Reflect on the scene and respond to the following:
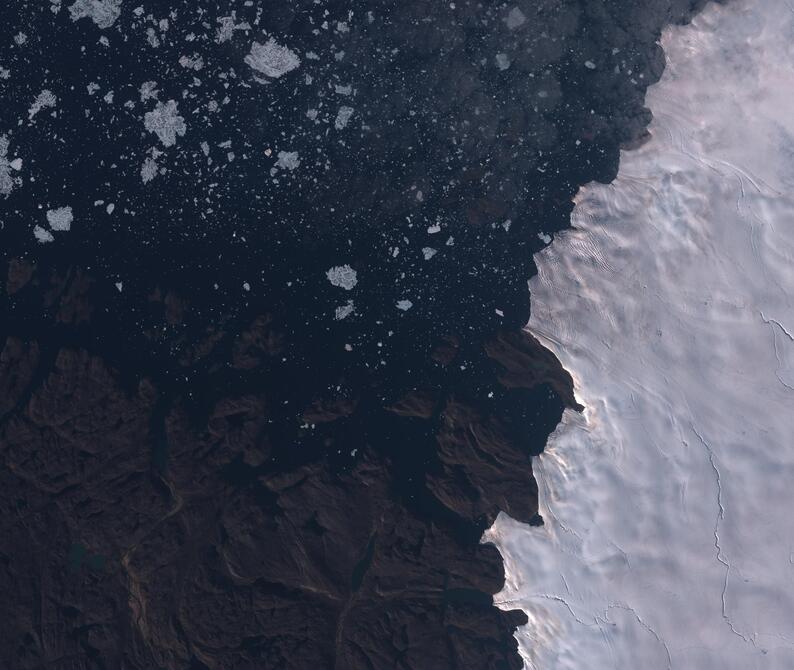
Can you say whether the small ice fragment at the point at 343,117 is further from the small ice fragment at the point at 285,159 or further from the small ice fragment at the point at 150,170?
the small ice fragment at the point at 150,170

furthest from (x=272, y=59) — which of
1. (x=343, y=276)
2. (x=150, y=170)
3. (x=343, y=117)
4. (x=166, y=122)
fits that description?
(x=343, y=276)

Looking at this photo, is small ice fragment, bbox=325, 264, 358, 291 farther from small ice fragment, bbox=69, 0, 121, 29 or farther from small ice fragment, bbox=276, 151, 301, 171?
small ice fragment, bbox=69, 0, 121, 29

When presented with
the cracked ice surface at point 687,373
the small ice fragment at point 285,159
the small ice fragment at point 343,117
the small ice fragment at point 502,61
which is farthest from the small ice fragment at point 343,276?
the small ice fragment at point 502,61

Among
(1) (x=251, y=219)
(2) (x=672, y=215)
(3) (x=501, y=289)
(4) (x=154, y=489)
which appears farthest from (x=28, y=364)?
(2) (x=672, y=215)

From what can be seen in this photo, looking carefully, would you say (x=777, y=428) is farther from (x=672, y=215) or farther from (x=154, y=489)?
(x=154, y=489)

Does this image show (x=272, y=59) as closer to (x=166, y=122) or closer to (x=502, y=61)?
(x=166, y=122)
